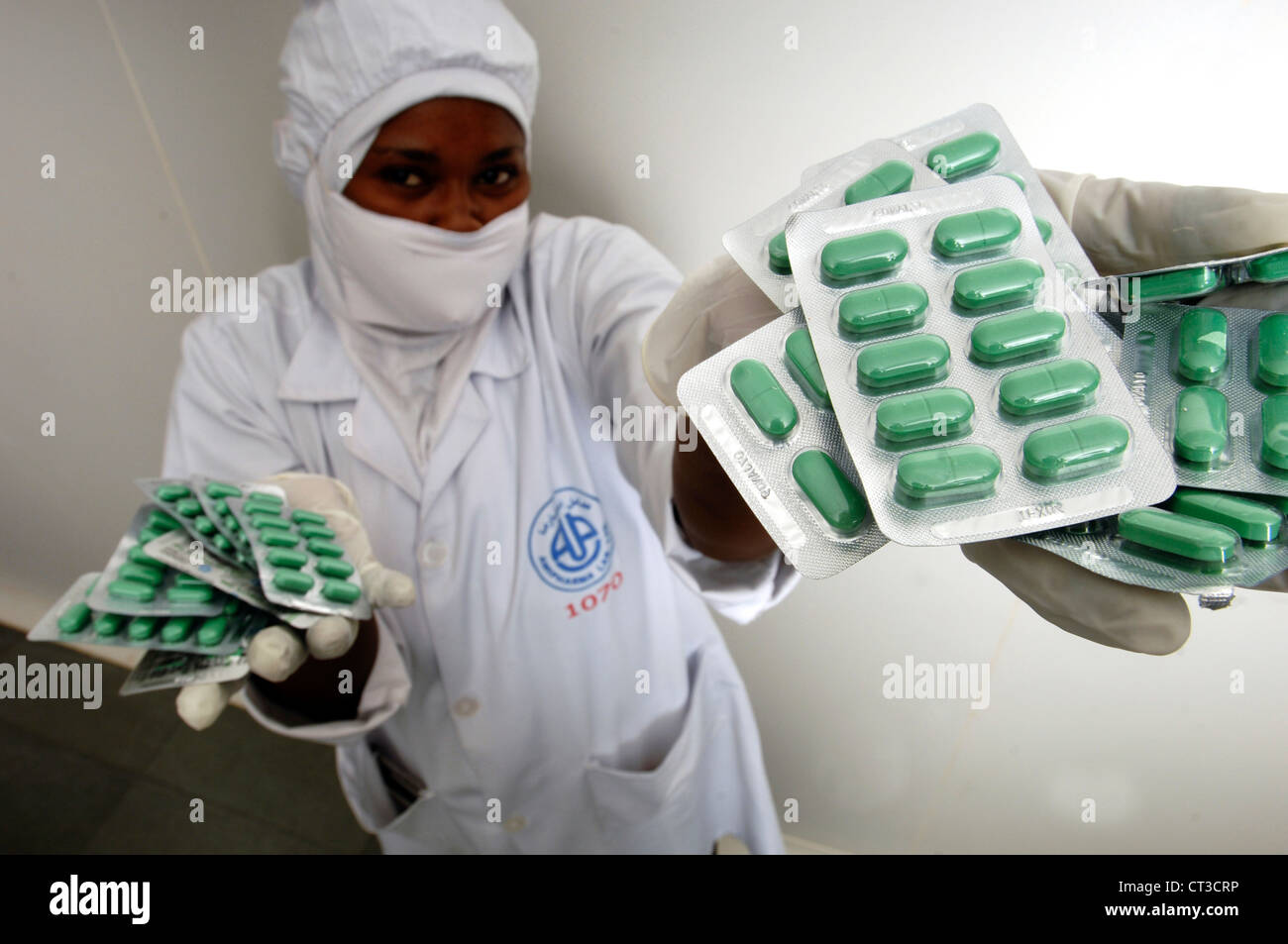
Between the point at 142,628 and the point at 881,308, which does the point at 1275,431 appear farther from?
the point at 142,628

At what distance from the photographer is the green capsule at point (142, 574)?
0.54 meters

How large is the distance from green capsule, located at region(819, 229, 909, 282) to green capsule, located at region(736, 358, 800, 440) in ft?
0.23

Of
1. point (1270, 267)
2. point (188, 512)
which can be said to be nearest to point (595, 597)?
point (188, 512)

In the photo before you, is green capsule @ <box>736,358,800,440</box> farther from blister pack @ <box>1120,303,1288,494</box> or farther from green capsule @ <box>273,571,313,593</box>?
green capsule @ <box>273,571,313,593</box>

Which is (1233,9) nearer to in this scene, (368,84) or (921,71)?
(921,71)

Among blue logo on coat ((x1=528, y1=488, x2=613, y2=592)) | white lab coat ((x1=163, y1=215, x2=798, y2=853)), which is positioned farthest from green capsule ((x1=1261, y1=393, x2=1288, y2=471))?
blue logo on coat ((x1=528, y1=488, x2=613, y2=592))

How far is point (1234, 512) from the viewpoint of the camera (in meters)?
0.37

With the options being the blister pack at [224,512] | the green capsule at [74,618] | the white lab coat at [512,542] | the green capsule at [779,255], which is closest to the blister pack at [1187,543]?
the green capsule at [779,255]

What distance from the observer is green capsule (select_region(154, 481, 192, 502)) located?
1.93 feet

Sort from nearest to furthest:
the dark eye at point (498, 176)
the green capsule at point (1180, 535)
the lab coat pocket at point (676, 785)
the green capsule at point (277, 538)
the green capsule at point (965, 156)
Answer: the green capsule at point (1180, 535) → the green capsule at point (965, 156) → the green capsule at point (277, 538) → the dark eye at point (498, 176) → the lab coat pocket at point (676, 785)

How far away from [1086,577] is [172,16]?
0.96 m

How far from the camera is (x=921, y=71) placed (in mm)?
579

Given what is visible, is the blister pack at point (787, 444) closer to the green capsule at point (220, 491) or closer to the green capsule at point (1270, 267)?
the green capsule at point (1270, 267)

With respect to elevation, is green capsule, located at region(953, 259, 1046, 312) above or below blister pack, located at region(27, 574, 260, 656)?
above
